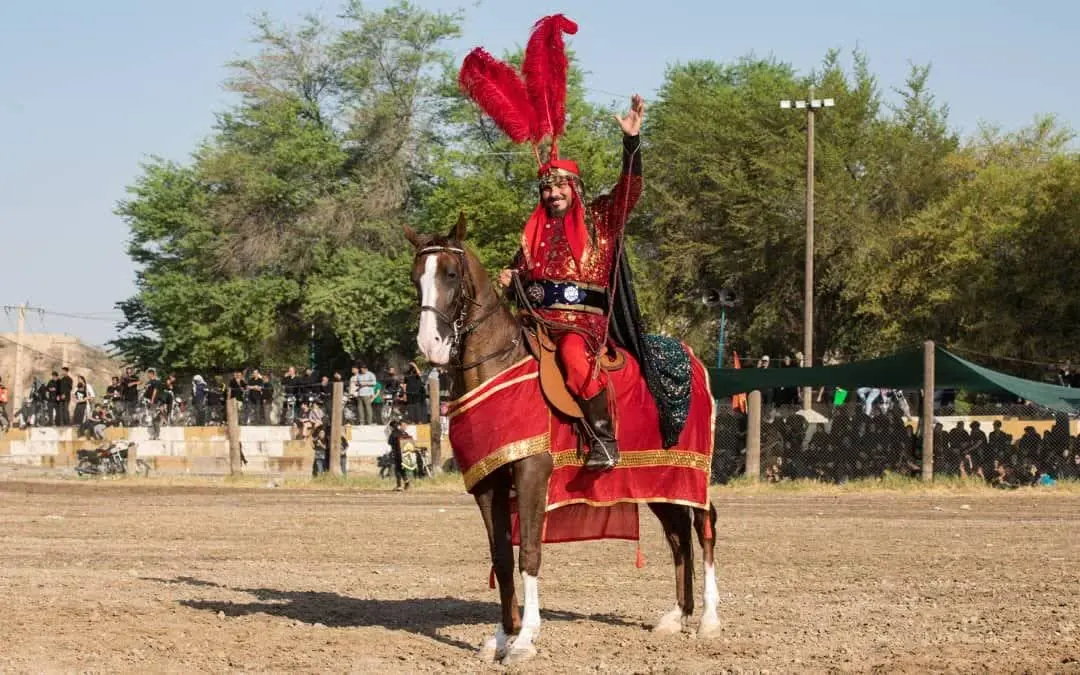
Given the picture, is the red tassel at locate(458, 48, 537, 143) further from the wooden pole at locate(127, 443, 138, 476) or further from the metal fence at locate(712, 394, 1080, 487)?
the wooden pole at locate(127, 443, 138, 476)

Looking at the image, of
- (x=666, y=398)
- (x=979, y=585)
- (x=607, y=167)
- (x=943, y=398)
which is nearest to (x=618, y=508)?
(x=666, y=398)

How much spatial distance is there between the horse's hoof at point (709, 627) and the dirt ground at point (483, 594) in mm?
106

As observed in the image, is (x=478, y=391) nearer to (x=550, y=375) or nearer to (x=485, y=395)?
(x=485, y=395)

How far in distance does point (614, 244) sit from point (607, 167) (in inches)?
1731

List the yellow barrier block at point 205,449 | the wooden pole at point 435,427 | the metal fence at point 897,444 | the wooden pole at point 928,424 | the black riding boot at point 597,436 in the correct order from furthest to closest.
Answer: the yellow barrier block at point 205,449, the wooden pole at point 435,427, the wooden pole at point 928,424, the metal fence at point 897,444, the black riding boot at point 597,436

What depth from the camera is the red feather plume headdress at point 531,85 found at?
10547mm

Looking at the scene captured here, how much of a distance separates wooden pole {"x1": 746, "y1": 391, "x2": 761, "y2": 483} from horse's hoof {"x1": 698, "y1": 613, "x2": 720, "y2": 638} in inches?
666

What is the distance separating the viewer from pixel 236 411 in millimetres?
32438

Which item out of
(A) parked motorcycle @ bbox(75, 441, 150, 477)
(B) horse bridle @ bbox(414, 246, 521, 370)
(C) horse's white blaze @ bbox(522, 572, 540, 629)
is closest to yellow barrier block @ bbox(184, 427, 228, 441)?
(A) parked motorcycle @ bbox(75, 441, 150, 477)

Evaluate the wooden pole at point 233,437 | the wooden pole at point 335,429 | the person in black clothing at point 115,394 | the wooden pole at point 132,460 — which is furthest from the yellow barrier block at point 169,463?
the wooden pole at point 335,429

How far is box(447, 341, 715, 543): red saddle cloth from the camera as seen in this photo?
31.0 feet

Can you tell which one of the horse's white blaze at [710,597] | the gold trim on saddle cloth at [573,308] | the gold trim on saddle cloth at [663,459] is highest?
the gold trim on saddle cloth at [573,308]

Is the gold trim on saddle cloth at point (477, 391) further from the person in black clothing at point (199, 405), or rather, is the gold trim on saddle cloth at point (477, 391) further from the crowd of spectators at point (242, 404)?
the person in black clothing at point (199, 405)

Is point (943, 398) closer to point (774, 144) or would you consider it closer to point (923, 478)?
point (923, 478)
